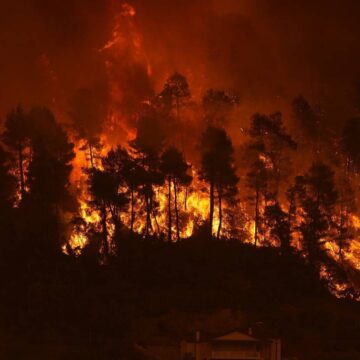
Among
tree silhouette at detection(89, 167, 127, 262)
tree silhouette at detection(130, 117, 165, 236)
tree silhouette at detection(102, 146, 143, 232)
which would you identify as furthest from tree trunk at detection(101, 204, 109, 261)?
tree silhouette at detection(130, 117, 165, 236)

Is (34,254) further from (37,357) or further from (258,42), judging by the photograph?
(258,42)

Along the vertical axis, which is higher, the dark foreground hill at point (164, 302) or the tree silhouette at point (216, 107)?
the tree silhouette at point (216, 107)

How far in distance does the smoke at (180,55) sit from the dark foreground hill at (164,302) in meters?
21.9

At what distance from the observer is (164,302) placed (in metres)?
52.6

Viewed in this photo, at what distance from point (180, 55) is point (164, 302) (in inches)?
1421

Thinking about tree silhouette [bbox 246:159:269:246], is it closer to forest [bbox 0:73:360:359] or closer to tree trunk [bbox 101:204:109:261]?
forest [bbox 0:73:360:359]

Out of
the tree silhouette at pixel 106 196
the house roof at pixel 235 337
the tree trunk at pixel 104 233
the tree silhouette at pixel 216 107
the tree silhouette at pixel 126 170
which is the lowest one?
the house roof at pixel 235 337

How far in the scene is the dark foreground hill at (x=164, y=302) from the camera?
47969mm

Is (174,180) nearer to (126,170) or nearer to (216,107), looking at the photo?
(126,170)

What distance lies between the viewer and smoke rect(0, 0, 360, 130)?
259 feet

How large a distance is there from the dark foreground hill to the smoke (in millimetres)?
21861

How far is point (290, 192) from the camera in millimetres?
62625

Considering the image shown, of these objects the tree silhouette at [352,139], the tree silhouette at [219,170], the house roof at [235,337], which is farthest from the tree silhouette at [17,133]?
the tree silhouette at [352,139]

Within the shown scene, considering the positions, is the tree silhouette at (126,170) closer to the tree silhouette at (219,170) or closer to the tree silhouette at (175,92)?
the tree silhouette at (219,170)
